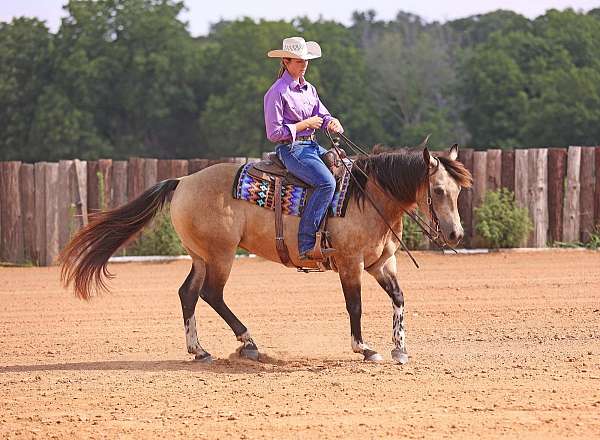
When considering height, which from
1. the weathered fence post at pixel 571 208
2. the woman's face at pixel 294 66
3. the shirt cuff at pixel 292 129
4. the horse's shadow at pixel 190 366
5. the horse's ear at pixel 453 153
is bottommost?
the horse's shadow at pixel 190 366

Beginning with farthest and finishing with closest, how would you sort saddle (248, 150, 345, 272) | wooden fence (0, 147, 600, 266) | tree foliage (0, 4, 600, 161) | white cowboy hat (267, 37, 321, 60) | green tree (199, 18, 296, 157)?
green tree (199, 18, 296, 157) → tree foliage (0, 4, 600, 161) → wooden fence (0, 147, 600, 266) → saddle (248, 150, 345, 272) → white cowboy hat (267, 37, 321, 60)

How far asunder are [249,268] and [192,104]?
26110 millimetres

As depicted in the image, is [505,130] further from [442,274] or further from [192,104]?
[442,274]

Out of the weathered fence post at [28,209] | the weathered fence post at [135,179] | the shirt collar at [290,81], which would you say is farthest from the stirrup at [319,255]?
the weathered fence post at [28,209]

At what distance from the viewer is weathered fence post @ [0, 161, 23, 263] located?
58.2ft

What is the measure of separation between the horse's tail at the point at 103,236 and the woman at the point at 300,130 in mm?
1291

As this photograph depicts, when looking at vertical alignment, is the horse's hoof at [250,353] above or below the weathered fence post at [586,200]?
below

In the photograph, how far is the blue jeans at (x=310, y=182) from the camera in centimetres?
920

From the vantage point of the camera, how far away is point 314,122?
366 inches

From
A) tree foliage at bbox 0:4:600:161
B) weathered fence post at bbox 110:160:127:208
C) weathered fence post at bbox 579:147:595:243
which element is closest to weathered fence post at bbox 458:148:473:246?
weathered fence post at bbox 579:147:595:243

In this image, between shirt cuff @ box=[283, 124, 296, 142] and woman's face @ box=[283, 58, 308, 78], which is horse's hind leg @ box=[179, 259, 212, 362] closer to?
shirt cuff @ box=[283, 124, 296, 142]

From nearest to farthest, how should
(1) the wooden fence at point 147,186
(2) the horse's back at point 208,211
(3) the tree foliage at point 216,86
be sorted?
(2) the horse's back at point 208,211 → (1) the wooden fence at point 147,186 → (3) the tree foliage at point 216,86

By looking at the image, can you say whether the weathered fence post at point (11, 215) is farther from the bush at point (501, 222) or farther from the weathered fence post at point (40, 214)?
the bush at point (501, 222)

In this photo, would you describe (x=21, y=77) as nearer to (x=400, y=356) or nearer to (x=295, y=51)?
(x=295, y=51)
